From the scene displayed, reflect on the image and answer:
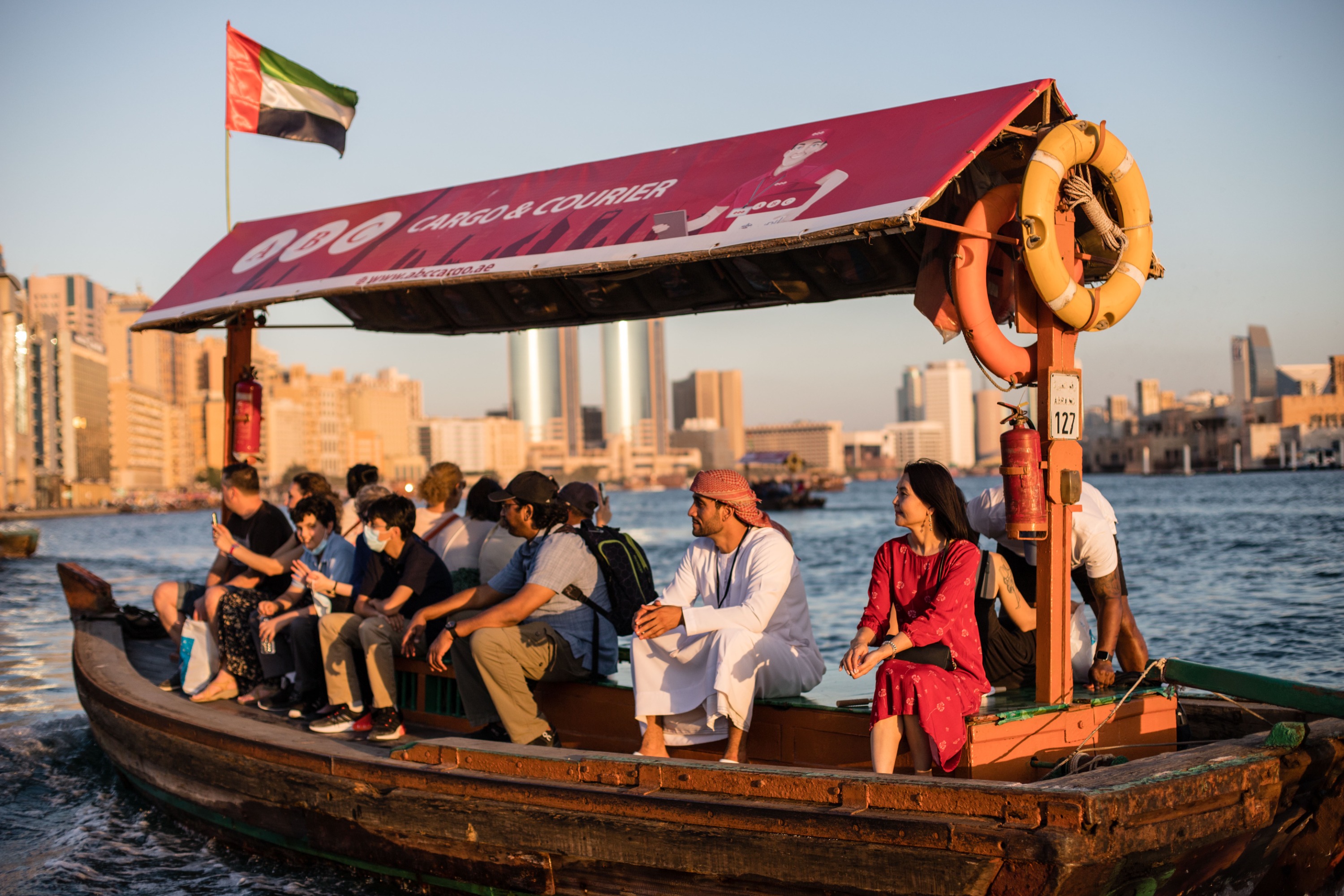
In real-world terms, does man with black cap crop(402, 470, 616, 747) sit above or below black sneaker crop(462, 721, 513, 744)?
above

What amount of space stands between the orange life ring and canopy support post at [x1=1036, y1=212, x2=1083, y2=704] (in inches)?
3.7

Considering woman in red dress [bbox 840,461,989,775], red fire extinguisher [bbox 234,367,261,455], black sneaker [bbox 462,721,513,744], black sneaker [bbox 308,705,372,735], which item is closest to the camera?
woman in red dress [bbox 840,461,989,775]

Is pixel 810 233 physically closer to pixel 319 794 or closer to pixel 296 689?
pixel 319 794

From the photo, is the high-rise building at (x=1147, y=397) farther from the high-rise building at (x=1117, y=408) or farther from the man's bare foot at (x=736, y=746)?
the man's bare foot at (x=736, y=746)

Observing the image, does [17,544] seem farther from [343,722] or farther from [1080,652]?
[1080,652]

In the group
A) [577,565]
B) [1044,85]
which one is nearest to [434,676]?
[577,565]

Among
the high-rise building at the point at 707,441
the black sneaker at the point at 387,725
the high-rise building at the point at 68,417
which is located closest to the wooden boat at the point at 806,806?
the black sneaker at the point at 387,725

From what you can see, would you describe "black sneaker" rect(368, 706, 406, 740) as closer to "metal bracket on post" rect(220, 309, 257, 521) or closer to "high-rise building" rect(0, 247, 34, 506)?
"metal bracket on post" rect(220, 309, 257, 521)

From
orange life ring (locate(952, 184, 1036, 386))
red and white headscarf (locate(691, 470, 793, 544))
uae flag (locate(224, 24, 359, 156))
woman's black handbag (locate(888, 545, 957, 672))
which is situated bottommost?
woman's black handbag (locate(888, 545, 957, 672))

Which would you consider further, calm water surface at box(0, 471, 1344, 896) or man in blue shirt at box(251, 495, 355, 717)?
man in blue shirt at box(251, 495, 355, 717)

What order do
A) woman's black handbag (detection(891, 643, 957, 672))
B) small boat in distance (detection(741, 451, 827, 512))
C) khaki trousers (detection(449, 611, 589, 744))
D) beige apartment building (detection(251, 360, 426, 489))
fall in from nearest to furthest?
woman's black handbag (detection(891, 643, 957, 672)) < khaki trousers (detection(449, 611, 589, 744)) < small boat in distance (detection(741, 451, 827, 512)) < beige apartment building (detection(251, 360, 426, 489))

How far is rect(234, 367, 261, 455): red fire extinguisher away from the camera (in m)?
8.58

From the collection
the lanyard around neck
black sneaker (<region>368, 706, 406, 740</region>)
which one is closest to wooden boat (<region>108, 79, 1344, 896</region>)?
black sneaker (<region>368, 706, 406, 740</region>)

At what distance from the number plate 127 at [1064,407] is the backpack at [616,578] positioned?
2.19m
